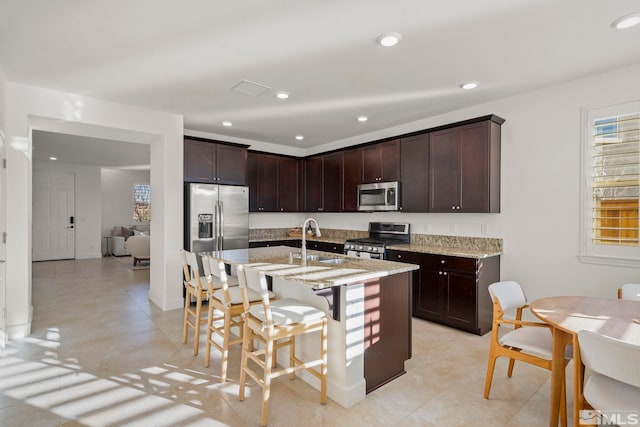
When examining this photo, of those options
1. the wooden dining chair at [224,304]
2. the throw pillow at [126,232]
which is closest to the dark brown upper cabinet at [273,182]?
the wooden dining chair at [224,304]

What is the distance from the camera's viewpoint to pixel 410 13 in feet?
7.11

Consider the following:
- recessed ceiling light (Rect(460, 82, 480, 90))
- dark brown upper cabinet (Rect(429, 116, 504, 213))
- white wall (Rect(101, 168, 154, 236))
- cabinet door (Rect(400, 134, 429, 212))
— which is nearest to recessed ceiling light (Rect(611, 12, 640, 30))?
recessed ceiling light (Rect(460, 82, 480, 90))

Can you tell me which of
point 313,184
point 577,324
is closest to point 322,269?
point 577,324

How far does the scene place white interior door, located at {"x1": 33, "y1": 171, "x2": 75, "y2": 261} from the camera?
8297mm

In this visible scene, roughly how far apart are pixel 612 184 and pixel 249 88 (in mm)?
3620

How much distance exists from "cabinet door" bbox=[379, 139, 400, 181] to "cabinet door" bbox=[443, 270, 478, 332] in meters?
1.59

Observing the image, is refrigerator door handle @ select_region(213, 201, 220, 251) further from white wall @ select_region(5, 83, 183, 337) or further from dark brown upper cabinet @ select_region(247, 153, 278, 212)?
dark brown upper cabinet @ select_region(247, 153, 278, 212)

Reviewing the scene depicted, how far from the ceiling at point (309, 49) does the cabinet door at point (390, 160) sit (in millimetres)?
747

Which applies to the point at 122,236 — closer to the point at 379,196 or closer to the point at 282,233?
the point at 282,233

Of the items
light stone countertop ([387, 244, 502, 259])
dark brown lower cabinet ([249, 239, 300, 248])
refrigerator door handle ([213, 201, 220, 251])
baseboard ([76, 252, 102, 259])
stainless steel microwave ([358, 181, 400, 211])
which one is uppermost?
stainless steel microwave ([358, 181, 400, 211])

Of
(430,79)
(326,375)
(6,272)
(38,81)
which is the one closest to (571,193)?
(430,79)

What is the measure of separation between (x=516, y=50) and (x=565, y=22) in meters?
0.40

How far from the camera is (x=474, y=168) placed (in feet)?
12.6

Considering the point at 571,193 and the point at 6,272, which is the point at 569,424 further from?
the point at 6,272
